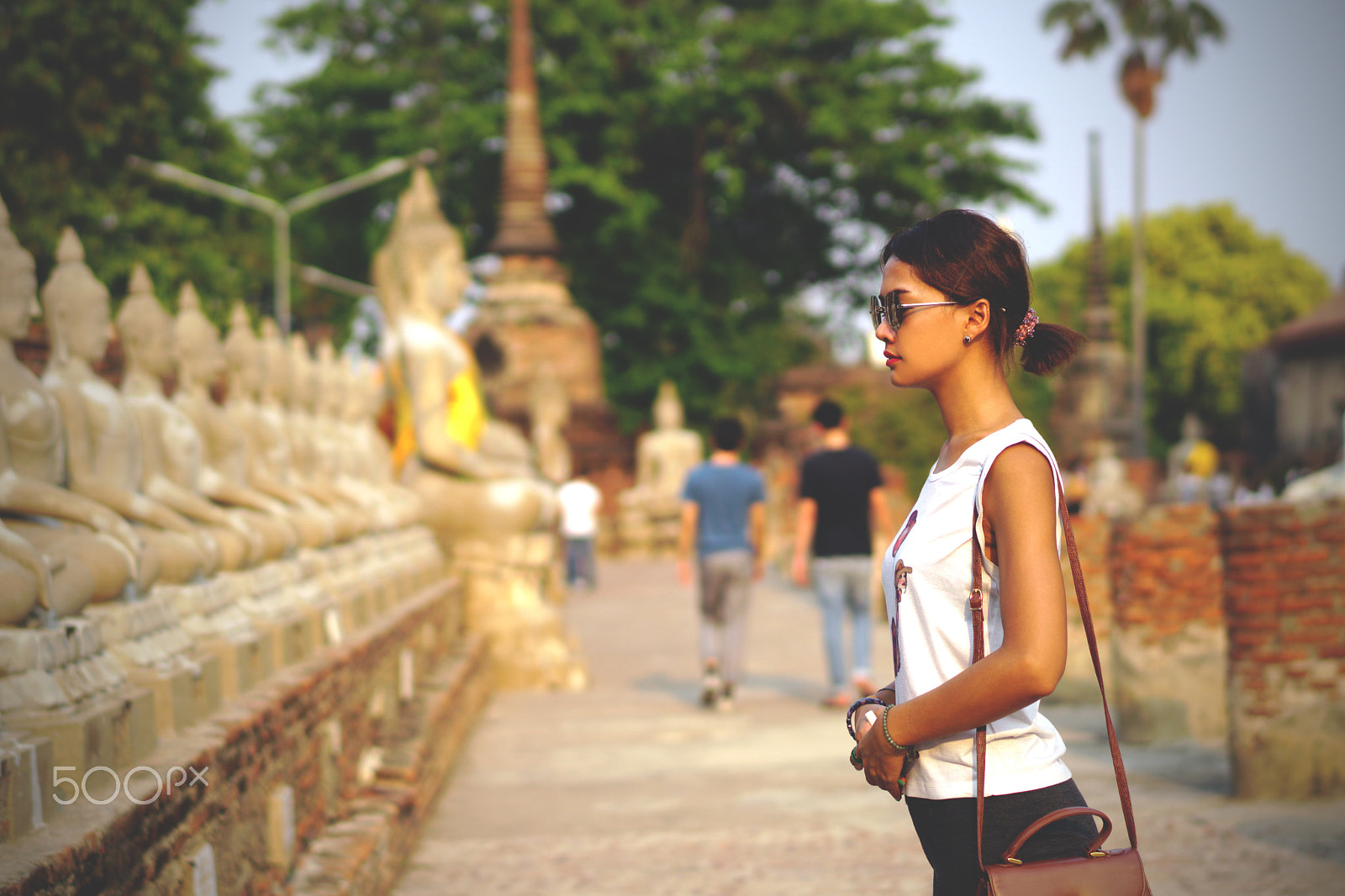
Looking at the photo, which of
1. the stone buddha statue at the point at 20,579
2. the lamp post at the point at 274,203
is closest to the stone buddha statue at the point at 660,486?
the lamp post at the point at 274,203

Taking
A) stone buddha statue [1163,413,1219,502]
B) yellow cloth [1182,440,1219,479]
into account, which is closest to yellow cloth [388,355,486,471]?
stone buddha statue [1163,413,1219,502]

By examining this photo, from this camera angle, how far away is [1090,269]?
1812 inches

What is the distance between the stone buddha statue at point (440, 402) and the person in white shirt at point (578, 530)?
7.73 m

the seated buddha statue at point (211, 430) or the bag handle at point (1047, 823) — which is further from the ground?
the seated buddha statue at point (211, 430)

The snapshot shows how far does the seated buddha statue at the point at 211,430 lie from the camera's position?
15.6 feet

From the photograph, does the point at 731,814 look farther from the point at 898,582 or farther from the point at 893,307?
the point at 893,307

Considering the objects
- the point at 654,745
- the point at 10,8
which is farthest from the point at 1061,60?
the point at 654,745

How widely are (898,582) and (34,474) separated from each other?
6.79 ft

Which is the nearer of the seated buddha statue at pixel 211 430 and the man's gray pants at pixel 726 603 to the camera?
the seated buddha statue at pixel 211 430

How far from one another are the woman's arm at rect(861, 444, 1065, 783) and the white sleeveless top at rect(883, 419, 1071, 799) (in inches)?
1.8

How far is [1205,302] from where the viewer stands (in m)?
52.8

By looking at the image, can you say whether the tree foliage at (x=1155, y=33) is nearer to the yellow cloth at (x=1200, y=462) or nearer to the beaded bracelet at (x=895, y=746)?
the yellow cloth at (x=1200, y=462)

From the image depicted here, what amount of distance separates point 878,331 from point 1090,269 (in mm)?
45853

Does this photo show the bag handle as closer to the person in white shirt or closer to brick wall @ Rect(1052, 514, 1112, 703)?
brick wall @ Rect(1052, 514, 1112, 703)
